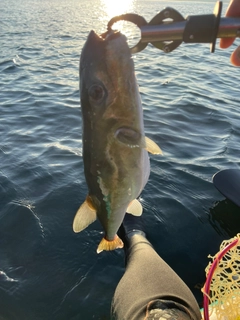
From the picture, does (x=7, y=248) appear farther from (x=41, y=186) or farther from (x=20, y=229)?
(x=41, y=186)

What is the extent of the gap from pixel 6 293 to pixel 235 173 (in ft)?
12.9

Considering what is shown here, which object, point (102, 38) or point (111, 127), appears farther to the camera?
point (111, 127)

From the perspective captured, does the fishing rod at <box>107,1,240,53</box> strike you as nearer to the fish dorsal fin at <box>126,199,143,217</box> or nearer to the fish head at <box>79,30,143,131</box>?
the fish head at <box>79,30,143,131</box>

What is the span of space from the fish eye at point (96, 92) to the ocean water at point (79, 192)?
2.83m

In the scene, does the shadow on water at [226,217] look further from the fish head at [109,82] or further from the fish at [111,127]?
the fish head at [109,82]

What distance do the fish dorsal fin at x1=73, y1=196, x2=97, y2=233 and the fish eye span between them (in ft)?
2.43

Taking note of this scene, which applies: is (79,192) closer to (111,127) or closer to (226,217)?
(226,217)

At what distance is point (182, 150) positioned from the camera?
7.05 metres

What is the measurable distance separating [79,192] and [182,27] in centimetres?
412

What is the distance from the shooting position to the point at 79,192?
226 inches

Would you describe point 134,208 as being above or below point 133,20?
below

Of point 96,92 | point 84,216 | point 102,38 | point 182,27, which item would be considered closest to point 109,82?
point 96,92

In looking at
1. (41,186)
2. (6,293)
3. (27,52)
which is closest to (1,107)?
(41,186)

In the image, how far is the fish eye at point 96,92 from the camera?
1.90 m
